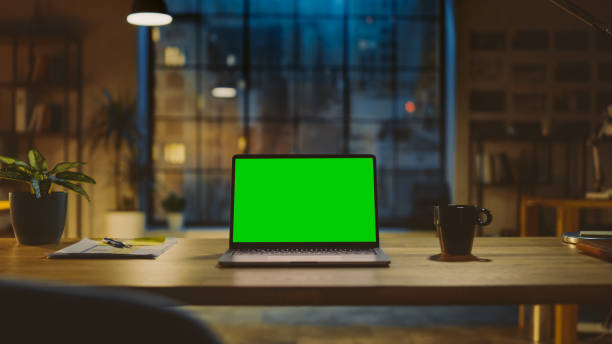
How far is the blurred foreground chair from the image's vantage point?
298mm

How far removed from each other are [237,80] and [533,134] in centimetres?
317

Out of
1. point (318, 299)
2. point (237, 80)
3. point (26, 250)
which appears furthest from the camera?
point (237, 80)

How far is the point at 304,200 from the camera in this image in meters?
1.32

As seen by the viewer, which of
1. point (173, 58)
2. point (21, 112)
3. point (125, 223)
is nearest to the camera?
point (125, 223)

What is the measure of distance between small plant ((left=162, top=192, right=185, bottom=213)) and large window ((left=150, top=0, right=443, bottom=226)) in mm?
424

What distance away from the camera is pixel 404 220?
5473mm

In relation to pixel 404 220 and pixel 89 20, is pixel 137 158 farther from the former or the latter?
pixel 404 220

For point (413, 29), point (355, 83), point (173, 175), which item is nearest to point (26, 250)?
point (173, 175)

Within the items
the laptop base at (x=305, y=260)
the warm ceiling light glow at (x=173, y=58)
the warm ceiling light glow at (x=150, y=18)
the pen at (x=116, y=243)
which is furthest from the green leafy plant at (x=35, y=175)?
the warm ceiling light glow at (x=173, y=58)

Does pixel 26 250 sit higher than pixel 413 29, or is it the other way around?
pixel 413 29

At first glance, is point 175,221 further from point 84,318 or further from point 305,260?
point 84,318

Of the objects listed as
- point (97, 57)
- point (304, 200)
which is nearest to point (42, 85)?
point (97, 57)

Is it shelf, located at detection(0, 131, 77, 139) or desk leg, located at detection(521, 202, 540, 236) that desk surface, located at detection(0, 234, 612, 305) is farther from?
shelf, located at detection(0, 131, 77, 139)

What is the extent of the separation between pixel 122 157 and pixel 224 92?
1.31 m
